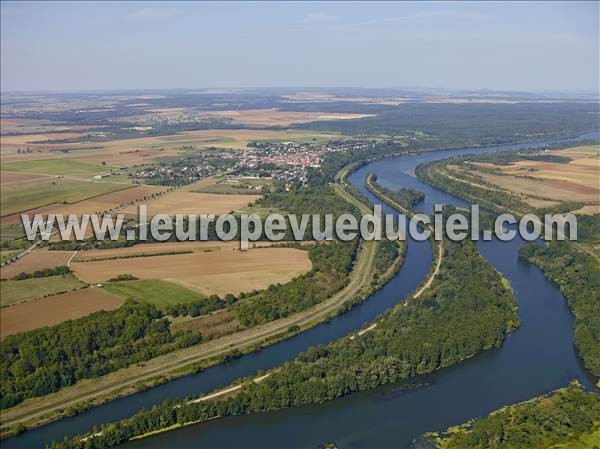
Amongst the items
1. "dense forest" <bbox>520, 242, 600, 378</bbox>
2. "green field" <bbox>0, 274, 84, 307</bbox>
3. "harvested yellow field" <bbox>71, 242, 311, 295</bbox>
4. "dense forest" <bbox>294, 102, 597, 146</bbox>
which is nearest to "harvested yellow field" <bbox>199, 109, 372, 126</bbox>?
"dense forest" <bbox>294, 102, 597, 146</bbox>

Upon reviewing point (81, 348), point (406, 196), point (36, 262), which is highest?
point (406, 196)

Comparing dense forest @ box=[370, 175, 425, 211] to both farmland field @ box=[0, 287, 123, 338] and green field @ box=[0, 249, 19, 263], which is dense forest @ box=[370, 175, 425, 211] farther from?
green field @ box=[0, 249, 19, 263]

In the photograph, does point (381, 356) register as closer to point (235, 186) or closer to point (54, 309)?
point (54, 309)

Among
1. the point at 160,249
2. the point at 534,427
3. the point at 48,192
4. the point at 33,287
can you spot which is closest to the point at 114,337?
the point at 33,287

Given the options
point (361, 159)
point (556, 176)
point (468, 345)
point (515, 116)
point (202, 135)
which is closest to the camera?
point (468, 345)

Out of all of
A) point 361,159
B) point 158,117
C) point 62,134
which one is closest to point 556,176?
point 361,159

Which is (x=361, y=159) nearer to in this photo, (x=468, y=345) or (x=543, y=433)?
(x=468, y=345)

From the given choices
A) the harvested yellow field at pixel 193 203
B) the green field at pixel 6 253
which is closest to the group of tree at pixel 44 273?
the green field at pixel 6 253
